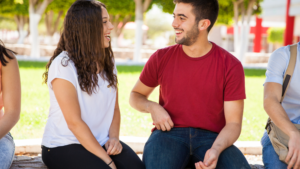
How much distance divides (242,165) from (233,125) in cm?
33

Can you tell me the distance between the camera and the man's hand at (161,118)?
8.46 ft

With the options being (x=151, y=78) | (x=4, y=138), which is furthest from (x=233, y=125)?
(x=4, y=138)

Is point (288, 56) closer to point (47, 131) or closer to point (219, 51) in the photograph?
point (219, 51)

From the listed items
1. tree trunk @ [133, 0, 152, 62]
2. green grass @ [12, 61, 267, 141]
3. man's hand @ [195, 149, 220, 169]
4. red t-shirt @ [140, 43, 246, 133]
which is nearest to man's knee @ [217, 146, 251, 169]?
man's hand @ [195, 149, 220, 169]

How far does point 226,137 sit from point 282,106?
684mm

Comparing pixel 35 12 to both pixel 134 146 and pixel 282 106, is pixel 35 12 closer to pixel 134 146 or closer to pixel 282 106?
pixel 134 146

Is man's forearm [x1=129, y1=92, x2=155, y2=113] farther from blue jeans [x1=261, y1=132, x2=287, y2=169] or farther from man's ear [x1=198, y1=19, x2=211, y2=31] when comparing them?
blue jeans [x1=261, y1=132, x2=287, y2=169]

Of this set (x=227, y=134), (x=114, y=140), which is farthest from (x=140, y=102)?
(x=227, y=134)

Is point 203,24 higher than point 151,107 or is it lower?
higher

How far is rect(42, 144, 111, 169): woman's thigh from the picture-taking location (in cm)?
223

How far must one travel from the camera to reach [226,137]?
2.47 meters

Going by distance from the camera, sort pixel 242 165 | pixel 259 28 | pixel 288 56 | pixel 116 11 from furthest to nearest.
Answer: pixel 259 28, pixel 116 11, pixel 288 56, pixel 242 165

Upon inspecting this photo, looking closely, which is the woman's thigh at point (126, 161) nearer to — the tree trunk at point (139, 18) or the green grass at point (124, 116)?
the green grass at point (124, 116)

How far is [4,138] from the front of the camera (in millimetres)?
2477
